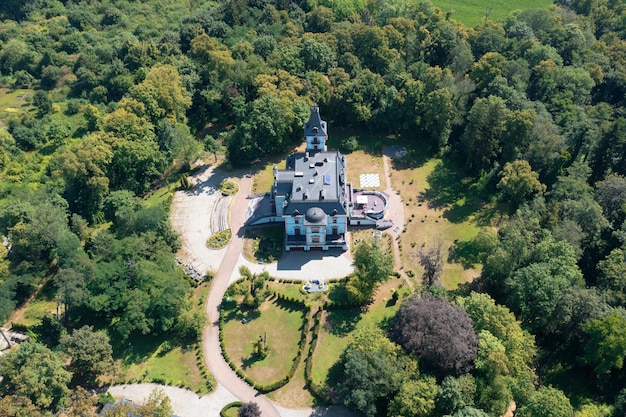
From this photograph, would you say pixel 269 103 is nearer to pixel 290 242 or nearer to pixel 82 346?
pixel 290 242

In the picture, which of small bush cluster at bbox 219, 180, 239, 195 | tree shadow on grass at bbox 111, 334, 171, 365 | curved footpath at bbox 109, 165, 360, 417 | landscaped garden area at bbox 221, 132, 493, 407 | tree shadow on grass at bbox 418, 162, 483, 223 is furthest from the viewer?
small bush cluster at bbox 219, 180, 239, 195

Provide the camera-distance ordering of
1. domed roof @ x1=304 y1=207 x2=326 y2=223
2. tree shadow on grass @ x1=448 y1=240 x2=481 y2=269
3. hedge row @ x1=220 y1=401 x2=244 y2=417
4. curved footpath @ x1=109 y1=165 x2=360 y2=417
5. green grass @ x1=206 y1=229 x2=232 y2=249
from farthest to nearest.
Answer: green grass @ x1=206 y1=229 x2=232 y2=249
tree shadow on grass @ x1=448 y1=240 x2=481 y2=269
domed roof @ x1=304 y1=207 x2=326 y2=223
curved footpath @ x1=109 y1=165 x2=360 y2=417
hedge row @ x1=220 y1=401 x2=244 y2=417

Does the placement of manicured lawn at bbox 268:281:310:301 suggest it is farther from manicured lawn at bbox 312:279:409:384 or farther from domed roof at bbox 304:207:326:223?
domed roof at bbox 304:207:326:223

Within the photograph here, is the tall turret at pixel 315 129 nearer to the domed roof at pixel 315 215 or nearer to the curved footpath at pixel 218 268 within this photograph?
the curved footpath at pixel 218 268

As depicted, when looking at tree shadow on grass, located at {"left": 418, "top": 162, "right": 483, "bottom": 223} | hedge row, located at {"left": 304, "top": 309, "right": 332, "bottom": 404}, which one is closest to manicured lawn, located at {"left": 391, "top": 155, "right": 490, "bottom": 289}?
tree shadow on grass, located at {"left": 418, "top": 162, "right": 483, "bottom": 223}

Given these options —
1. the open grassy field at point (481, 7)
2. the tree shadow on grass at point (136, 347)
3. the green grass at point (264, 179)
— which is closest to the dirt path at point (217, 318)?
the green grass at point (264, 179)

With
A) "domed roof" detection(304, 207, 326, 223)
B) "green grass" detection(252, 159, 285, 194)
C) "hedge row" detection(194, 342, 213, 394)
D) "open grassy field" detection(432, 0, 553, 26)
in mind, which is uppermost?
"open grassy field" detection(432, 0, 553, 26)

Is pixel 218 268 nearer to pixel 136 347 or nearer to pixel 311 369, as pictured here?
pixel 136 347

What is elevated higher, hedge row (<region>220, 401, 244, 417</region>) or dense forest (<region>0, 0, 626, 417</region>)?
dense forest (<region>0, 0, 626, 417</region>)
